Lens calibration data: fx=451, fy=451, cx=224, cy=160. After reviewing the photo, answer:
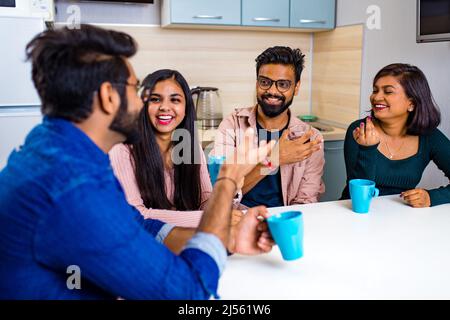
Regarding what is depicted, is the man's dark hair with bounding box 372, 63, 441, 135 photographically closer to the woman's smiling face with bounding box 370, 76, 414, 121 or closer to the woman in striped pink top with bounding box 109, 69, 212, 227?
the woman's smiling face with bounding box 370, 76, 414, 121

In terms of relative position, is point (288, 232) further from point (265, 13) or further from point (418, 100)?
point (265, 13)

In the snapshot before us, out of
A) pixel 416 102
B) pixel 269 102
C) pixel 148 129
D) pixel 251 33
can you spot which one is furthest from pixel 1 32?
pixel 416 102

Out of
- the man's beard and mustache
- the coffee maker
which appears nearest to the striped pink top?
the man's beard and mustache

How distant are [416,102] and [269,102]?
613 millimetres

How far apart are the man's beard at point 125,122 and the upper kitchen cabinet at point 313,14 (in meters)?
2.23

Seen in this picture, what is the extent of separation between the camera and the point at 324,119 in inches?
126

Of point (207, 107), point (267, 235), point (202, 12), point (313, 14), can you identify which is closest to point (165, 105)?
point (267, 235)

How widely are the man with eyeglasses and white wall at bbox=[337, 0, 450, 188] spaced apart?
2.07 feet

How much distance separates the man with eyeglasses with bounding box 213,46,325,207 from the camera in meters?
1.98

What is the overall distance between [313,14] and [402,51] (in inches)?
28.5

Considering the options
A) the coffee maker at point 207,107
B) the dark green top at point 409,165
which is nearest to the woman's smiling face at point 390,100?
the dark green top at point 409,165

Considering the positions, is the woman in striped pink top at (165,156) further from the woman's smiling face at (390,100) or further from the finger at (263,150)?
the woman's smiling face at (390,100)
